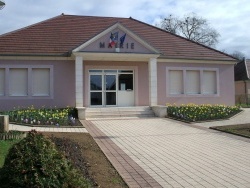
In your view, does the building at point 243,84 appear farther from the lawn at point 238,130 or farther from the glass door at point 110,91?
the lawn at point 238,130

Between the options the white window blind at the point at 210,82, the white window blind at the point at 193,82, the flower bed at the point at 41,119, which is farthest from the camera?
the white window blind at the point at 210,82

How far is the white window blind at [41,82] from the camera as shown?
21.8 metres

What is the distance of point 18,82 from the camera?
2162 centimetres

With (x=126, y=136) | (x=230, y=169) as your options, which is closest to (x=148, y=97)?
(x=126, y=136)

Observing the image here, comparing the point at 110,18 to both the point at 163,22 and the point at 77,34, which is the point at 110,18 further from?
the point at 163,22

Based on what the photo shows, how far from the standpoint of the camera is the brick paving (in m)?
6.86

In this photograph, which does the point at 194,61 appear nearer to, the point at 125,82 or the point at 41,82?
the point at 125,82

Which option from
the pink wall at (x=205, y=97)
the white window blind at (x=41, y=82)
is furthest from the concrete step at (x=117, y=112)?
the white window blind at (x=41, y=82)

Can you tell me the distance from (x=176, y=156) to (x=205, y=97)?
1619cm

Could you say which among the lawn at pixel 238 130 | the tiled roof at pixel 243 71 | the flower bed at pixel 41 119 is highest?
the tiled roof at pixel 243 71

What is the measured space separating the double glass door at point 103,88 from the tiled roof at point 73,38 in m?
2.56

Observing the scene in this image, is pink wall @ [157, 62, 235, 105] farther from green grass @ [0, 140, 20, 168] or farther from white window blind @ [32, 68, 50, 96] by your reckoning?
green grass @ [0, 140, 20, 168]

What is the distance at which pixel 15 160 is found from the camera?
4.78m

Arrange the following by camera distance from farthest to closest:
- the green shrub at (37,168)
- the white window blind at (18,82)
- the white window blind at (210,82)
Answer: the white window blind at (210,82), the white window blind at (18,82), the green shrub at (37,168)
